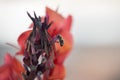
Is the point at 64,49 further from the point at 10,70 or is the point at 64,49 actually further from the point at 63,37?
the point at 10,70

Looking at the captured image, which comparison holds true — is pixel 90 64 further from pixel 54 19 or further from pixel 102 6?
pixel 54 19

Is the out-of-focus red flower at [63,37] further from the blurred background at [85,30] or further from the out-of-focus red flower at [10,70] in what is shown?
the blurred background at [85,30]

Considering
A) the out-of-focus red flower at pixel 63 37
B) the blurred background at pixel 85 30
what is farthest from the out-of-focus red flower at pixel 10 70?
the blurred background at pixel 85 30

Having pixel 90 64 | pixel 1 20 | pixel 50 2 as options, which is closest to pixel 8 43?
pixel 1 20

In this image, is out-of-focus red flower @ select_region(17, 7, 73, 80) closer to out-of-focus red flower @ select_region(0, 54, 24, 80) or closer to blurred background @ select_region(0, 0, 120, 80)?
out-of-focus red flower @ select_region(0, 54, 24, 80)

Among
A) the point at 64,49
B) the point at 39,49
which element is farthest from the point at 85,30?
the point at 39,49
